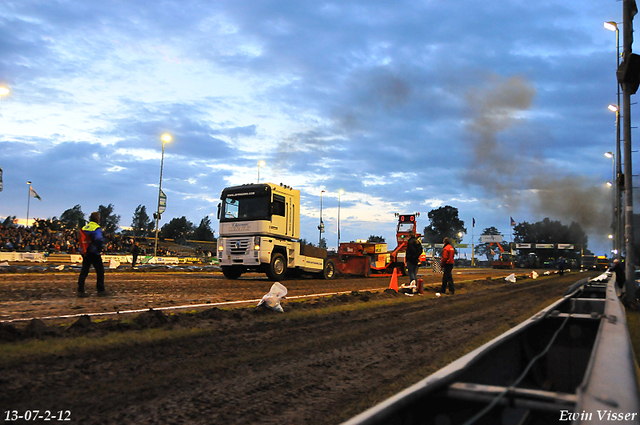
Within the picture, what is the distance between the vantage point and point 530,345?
13.1ft

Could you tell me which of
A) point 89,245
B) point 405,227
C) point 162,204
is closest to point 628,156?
point 405,227

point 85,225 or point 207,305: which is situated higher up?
point 85,225

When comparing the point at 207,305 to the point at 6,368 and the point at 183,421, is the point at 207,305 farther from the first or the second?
the point at 183,421

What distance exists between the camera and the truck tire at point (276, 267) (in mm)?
17594

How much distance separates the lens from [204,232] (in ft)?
373

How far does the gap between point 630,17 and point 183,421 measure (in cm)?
1641

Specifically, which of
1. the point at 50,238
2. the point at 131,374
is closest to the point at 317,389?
the point at 131,374

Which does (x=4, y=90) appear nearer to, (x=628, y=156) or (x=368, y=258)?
(x=368, y=258)

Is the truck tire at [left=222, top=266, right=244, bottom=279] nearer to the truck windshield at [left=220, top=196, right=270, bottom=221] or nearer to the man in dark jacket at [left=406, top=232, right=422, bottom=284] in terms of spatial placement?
the truck windshield at [left=220, top=196, right=270, bottom=221]

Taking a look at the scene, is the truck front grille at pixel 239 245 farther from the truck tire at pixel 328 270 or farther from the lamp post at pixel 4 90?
the lamp post at pixel 4 90

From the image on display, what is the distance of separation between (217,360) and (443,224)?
160 meters

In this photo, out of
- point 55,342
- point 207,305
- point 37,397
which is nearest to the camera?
point 37,397

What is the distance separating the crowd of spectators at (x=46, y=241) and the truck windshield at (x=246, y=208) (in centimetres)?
2085

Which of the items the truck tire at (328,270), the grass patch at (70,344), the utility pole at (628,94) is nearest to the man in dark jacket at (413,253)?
the utility pole at (628,94)
